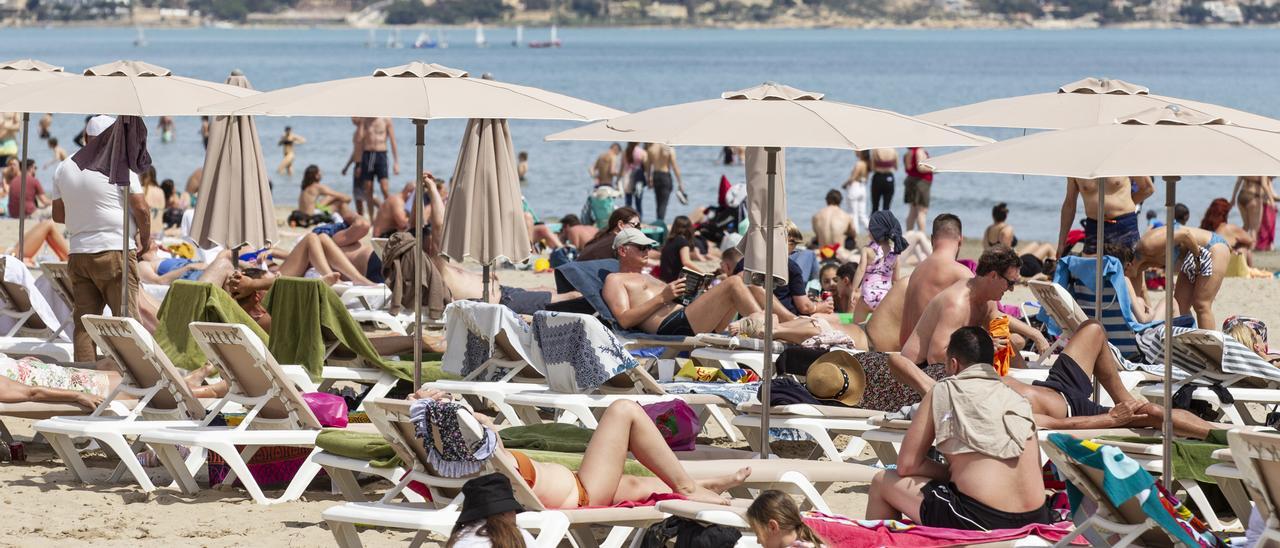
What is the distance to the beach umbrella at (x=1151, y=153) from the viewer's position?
4.96 meters

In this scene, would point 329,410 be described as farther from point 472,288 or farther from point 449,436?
point 472,288

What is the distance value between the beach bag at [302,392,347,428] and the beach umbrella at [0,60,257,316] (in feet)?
5.08

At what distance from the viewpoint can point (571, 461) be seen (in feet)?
17.6

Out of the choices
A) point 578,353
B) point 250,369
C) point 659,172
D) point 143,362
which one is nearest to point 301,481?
point 250,369

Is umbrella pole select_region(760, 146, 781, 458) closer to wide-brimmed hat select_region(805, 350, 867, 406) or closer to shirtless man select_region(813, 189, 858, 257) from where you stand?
wide-brimmed hat select_region(805, 350, 867, 406)

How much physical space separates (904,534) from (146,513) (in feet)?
8.97

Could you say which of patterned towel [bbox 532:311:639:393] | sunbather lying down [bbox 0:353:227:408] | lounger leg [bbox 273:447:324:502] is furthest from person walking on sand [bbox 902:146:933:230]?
lounger leg [bbox 273:447:324:502]

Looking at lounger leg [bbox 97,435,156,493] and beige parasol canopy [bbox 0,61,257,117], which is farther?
beige parasol canopy [bbox 0,61,257,117]

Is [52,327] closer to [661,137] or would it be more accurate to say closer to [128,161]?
[128,161]

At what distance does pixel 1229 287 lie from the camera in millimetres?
13688

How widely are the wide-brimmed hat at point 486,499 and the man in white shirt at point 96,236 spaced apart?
4.21 m

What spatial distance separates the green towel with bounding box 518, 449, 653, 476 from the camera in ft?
17.5

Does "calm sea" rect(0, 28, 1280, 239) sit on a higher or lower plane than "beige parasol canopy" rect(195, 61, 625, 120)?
lower

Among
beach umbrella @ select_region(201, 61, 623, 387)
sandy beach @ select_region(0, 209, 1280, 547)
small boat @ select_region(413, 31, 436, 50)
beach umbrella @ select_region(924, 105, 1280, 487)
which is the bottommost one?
small boat @ select_region(413, 31, 436, 50)
